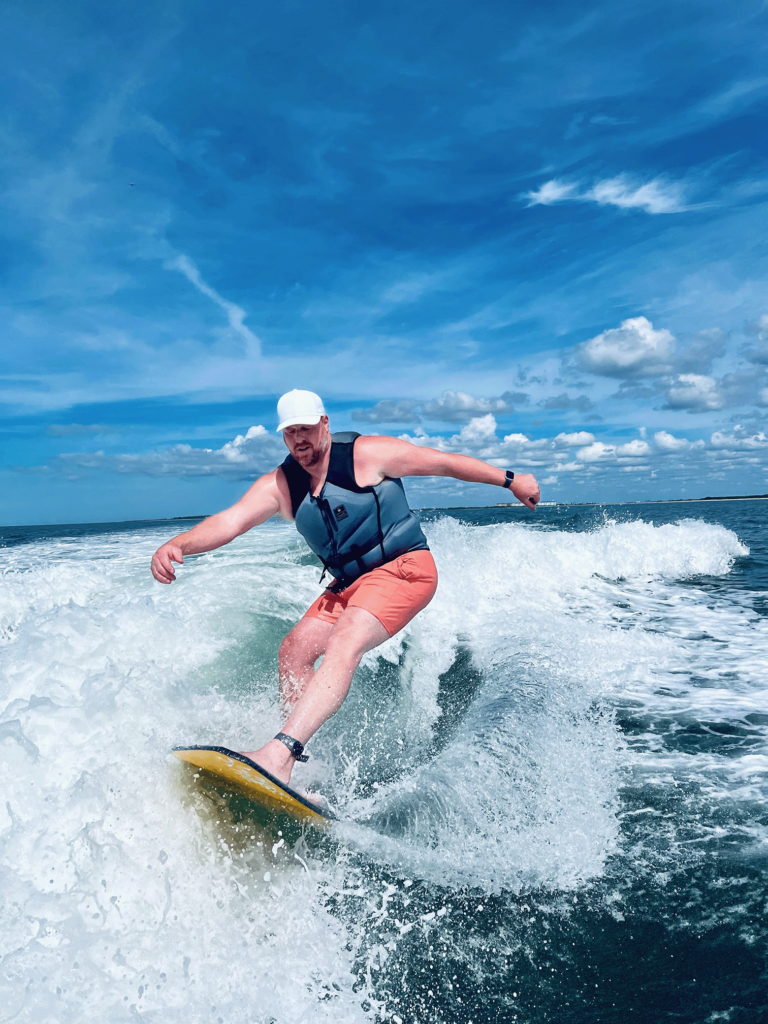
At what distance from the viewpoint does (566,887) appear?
2.77 meters

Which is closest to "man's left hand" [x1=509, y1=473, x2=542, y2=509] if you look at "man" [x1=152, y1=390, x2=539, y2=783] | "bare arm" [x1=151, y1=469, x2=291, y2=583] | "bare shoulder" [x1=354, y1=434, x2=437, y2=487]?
"man" [x1=152, y1=390, x2=539, y2=783]

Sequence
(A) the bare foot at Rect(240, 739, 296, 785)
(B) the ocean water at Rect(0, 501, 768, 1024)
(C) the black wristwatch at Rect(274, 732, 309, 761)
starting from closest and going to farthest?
1. (B) the ocean water at Rect(0, 501, 768, 1024)
2. (A) the bare foot at Rect(240, 739, 296, 785)
3. (C) the black wristwatch at Rect(274, 732, 309, 761)

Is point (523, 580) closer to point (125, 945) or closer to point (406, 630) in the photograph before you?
point (406, 630)

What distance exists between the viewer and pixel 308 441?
3514 millimetres

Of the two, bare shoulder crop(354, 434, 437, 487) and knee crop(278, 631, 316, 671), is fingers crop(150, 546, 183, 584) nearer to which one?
knee crop(278, 631, 316, 671)

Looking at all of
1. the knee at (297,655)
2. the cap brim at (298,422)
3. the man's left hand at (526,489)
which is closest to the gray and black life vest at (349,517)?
the cap brim at (298,422)

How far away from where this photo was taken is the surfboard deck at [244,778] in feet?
8.35

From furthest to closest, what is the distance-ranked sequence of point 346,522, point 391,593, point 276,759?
point 346,522 → point 391,593 → point 276,759

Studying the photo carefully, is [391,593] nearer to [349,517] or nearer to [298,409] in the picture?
[349,517]

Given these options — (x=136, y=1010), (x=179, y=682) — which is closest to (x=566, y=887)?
(x=136, y=1010)

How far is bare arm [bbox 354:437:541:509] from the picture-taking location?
374cm

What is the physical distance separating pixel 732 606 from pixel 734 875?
27.6ft

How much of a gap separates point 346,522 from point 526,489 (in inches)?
48.9

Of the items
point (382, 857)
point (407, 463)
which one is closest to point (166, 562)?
point (407, 463)
